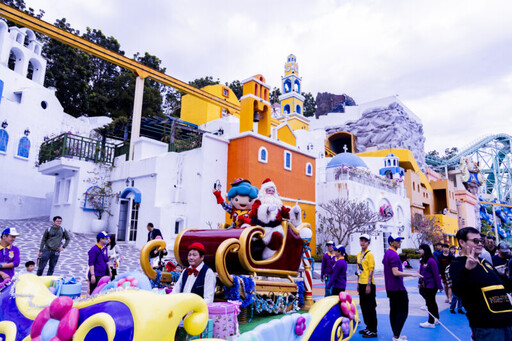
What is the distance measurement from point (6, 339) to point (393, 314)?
4700mm

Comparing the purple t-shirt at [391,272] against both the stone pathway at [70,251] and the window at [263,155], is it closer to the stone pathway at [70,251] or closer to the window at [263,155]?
the stone pathway at [70,251]

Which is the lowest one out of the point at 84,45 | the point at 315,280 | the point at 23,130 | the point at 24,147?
the point at 315,280

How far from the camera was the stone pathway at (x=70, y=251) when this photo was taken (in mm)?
9398

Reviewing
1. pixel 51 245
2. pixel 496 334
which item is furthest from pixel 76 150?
pixel 496 334

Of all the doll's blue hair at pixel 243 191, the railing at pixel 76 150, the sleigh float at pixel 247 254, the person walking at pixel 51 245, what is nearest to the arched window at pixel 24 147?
the railing at pixel 76 150

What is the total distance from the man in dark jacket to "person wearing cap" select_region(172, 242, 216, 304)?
217 cm

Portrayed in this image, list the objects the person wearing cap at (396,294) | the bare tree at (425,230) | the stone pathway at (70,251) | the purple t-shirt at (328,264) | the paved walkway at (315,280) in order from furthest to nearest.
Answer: the bare tree at (425,230) < the stone pathway at (70,251) < the purple t-shirt at (328,264) < the paved walkway at (315,280) < the person wearing cap at (396,294)

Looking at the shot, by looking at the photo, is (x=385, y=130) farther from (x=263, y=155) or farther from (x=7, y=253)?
(x=7, y=253)

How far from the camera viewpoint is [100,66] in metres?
30.8

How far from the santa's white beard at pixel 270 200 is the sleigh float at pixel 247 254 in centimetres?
33

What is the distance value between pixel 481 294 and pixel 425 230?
2317cm

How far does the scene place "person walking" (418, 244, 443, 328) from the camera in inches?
233

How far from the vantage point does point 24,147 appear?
1736 centimetres

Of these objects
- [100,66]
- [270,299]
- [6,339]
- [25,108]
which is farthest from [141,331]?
[100,66]
